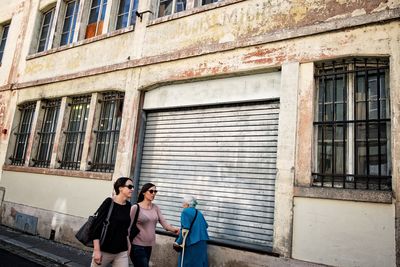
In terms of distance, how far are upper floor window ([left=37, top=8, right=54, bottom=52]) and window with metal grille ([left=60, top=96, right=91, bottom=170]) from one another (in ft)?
10.7

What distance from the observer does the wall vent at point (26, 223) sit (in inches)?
355

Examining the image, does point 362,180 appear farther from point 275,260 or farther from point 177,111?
Result: point 177,111

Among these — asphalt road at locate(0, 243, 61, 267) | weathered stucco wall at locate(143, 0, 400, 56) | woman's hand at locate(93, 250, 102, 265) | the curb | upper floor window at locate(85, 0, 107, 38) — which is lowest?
asphalt road at locate(0, 243, 61, 267)

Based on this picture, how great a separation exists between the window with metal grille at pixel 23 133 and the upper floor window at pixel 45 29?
7.26 feet

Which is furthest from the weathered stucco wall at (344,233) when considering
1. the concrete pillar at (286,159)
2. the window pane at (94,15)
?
the window pane at (94,15)

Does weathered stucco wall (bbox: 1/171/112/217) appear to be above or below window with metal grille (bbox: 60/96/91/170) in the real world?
below

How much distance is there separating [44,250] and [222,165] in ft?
15.1

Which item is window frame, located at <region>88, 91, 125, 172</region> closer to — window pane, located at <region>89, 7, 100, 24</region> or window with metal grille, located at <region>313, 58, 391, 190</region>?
window pane, located at <region>89, 7, 100, 24</region>

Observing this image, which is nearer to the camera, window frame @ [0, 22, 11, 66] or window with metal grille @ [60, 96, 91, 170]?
window with metal grille @ [60, 96, 91, 170]

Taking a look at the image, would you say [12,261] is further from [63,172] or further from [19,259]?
[63,172]

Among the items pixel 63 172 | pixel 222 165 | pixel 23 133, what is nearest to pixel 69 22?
pixel 23 133

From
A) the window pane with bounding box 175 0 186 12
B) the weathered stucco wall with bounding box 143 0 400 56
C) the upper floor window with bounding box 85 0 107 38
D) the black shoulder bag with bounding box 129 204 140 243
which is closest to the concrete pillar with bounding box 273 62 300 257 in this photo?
the weathered stucco wall with bounding box 143 0 400 56

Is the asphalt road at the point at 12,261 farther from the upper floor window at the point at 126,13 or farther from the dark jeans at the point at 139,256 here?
the upper floor window at the point at 126,13

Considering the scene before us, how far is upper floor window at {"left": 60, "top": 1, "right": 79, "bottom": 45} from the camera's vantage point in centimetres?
1059
